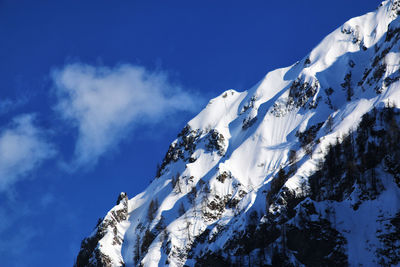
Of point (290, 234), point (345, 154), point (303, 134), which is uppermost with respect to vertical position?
point (303, 134)

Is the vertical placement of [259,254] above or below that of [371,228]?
above

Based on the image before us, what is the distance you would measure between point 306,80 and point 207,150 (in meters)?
43.6

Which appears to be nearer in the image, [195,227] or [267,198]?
[267,198]

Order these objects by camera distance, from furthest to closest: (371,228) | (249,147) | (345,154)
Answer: (249,147), (345,154), (371,228)

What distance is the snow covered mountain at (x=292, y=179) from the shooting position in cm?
9938

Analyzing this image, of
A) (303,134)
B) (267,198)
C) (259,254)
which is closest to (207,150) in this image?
(303,134)

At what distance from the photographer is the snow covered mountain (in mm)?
99375

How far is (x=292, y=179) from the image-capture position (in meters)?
115

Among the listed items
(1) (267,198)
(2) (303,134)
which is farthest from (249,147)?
(1) (267,198)

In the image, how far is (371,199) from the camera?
100 metres

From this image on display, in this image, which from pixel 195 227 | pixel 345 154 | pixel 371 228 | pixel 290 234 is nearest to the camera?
pixel 371 228

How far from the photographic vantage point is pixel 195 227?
137 meters

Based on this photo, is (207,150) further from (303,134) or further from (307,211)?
(307,211)

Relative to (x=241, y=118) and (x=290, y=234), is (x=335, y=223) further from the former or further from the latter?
(x=241, y=118)
